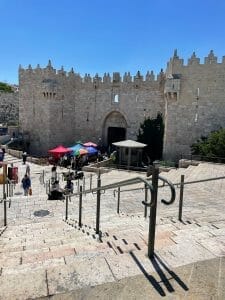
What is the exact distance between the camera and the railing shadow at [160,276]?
226cm

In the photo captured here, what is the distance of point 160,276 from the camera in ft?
8.00

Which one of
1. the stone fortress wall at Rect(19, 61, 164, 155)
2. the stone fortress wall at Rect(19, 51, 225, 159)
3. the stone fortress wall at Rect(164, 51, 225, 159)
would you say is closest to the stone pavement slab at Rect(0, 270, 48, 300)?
the stone fortress wall at Rect(164, 51, 225, 159)

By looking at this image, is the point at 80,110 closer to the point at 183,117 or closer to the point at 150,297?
the point at 183,117

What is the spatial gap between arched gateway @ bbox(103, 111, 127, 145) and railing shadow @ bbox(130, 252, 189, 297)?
74.4 feet

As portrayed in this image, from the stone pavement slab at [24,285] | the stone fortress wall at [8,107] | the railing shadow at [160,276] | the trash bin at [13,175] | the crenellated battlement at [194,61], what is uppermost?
the crenellated battlement at [194,61]

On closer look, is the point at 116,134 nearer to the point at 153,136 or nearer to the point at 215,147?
the point at 153,136

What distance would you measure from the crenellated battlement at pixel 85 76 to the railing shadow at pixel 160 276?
21.5 m

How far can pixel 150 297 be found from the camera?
7.07ft

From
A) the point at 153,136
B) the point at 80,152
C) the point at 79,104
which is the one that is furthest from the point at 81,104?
the point at 80,152

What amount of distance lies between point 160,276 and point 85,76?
24.7 m

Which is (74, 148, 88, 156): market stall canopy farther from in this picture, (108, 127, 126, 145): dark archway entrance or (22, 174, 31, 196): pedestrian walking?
(108, 127, 126, 145): dark archway entrance

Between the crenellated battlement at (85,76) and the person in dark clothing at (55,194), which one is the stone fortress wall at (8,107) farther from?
the person in dark clothing at (55,194)

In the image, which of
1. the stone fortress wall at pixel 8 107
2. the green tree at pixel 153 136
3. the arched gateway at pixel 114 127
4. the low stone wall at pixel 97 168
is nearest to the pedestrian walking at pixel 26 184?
the low stone wall at pixel 97 168

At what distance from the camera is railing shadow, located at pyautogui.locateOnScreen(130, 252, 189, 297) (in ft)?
7.43
